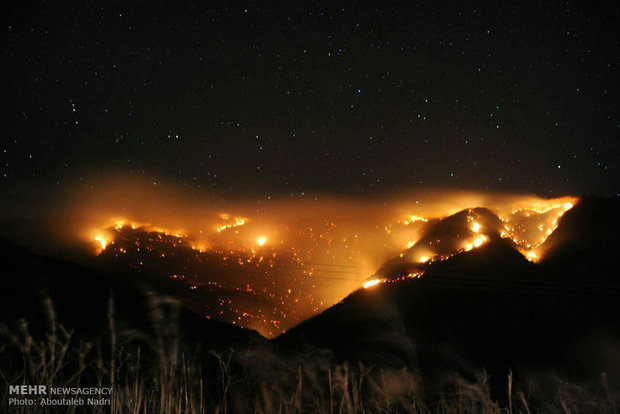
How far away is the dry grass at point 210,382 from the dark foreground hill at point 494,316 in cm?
665

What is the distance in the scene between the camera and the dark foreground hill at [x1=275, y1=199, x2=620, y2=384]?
21953 mm

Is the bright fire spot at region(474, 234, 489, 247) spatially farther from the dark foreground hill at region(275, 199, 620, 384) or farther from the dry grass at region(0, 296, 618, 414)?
the dry grass at region(0, 296, 618, 414)

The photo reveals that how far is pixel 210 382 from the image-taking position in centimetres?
974

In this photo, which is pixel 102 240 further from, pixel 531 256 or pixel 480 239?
pixel 531 256

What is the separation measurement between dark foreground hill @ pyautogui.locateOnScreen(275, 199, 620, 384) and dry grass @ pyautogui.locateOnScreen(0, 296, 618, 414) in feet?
21.8

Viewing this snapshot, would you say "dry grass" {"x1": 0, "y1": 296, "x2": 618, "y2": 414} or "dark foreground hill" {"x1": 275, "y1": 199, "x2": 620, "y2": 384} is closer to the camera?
"dry grass" {"x1": 0, "y1": 296, "x2": 618, "y2": 414}

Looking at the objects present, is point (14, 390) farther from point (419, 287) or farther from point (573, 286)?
point (573, 286)

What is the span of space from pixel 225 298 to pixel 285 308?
7664mm

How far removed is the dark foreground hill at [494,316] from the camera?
72.0ft

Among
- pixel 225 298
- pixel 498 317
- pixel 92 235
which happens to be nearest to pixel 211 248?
pixel 225 298

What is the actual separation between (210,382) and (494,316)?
24856 mm

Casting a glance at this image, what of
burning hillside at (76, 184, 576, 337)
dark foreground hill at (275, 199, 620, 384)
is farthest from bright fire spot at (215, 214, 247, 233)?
dark foreground hill at (275, 199, 620, 384)

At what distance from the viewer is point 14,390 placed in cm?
389

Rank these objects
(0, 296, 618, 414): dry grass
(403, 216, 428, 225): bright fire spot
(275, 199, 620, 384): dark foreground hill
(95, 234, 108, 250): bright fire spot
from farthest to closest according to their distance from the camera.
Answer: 1. (95, 234, 108, 250): bright fire spot
2. (403, 216, 428, 225): bright fire spot
3. (275, 199, 620, 384): dark foreground hill
4. (0, 296, 618, 414): dry grass
